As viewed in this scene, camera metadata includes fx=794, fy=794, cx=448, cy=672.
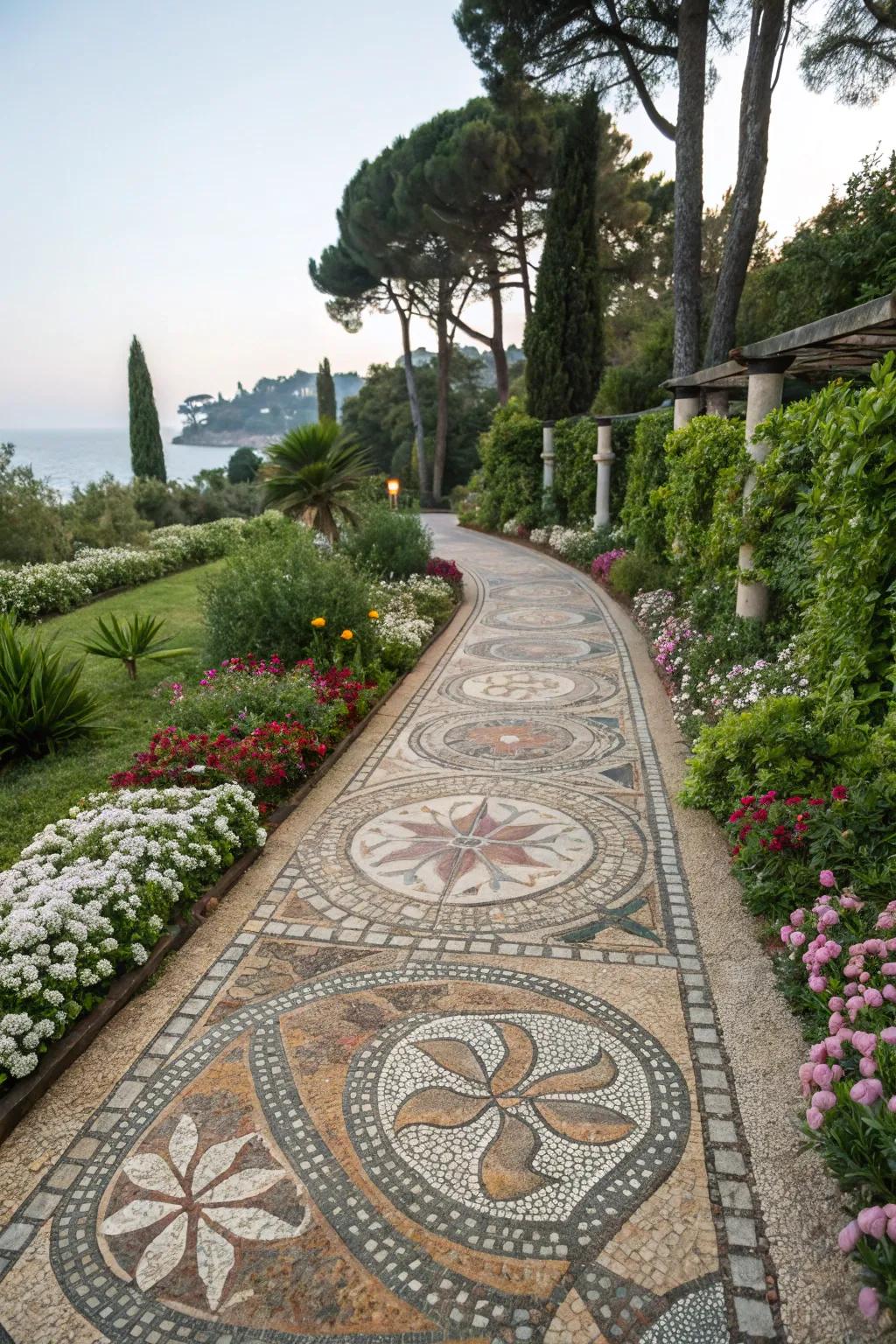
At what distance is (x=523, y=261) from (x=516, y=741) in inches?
780

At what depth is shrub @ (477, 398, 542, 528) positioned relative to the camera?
56.0 feet

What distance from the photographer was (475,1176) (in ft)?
6.88

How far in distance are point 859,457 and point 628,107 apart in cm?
1297

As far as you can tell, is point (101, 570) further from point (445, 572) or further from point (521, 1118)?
point (521, 1118)

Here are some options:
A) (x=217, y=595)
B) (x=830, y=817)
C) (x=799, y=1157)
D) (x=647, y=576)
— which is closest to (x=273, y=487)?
(x=217, y=595)

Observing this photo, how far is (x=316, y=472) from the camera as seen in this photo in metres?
10.1

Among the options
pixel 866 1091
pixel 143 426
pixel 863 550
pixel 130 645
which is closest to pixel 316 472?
pixel 130 645

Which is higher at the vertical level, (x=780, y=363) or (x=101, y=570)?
(x=780, y=363)

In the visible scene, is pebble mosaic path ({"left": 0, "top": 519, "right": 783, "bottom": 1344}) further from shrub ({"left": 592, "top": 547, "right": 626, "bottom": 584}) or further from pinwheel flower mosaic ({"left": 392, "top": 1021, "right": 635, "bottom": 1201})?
shrub ({"left": 592, "top": 547, "right": 626, "bottom": 584})

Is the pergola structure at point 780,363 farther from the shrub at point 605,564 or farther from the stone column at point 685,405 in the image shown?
the shrub at point 605,564

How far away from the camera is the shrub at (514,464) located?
Answer: 17.1 metres

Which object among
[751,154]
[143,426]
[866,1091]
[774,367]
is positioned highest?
[751,154]

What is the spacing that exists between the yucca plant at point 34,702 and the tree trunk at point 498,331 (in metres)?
20.1

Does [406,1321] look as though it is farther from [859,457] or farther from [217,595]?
[217,595]
